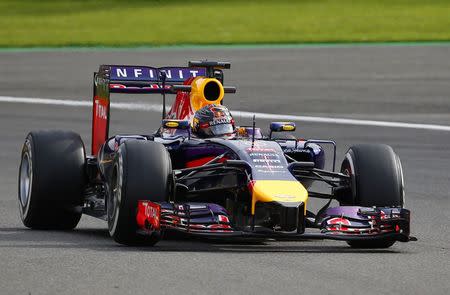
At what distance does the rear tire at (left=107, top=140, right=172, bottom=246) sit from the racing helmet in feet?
4.15

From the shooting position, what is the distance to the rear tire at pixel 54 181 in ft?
40.4

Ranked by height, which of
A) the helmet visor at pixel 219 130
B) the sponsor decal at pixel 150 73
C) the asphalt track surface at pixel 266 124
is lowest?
the asphalt track surface at pixel 266 124

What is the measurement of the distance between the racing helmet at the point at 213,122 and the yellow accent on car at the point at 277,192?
151 cm

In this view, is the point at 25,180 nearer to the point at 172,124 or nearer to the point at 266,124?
the point at 172,124

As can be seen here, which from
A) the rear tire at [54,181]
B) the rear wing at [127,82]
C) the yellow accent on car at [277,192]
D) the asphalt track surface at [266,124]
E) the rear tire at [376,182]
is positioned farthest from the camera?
the rear wing at [127,82]

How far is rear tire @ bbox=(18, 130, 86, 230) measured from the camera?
40.4 ft

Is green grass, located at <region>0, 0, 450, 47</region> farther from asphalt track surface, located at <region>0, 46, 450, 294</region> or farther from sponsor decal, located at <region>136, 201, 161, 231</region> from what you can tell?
sponsor decal, located at <region>136, 201, 161, 231</region>

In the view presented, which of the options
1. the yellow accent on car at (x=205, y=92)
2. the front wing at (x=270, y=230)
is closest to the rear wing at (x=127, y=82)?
the yellow accent on car at (x=205, y=92)

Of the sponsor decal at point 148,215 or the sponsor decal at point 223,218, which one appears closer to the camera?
the sponsor decal at point 148,215

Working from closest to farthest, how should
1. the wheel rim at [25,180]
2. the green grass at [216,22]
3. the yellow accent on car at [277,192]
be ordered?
the yellow accent on car at [277,192] → the wheel rim at [25,180] → the green grass at [216,22]

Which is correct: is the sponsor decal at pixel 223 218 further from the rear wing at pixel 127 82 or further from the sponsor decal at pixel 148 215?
the rear wing at pixel 127 82

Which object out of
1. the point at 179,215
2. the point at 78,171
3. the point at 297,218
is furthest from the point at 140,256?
the point at 78,171

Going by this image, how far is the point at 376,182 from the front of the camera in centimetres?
1163

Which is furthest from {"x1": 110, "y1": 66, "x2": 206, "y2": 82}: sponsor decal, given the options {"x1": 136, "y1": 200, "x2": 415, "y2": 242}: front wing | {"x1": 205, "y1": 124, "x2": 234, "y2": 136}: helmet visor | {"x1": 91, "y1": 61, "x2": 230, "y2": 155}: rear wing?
{"x1": 136, "y1": 200, "x2": 415, "y2": 242}: front wing
